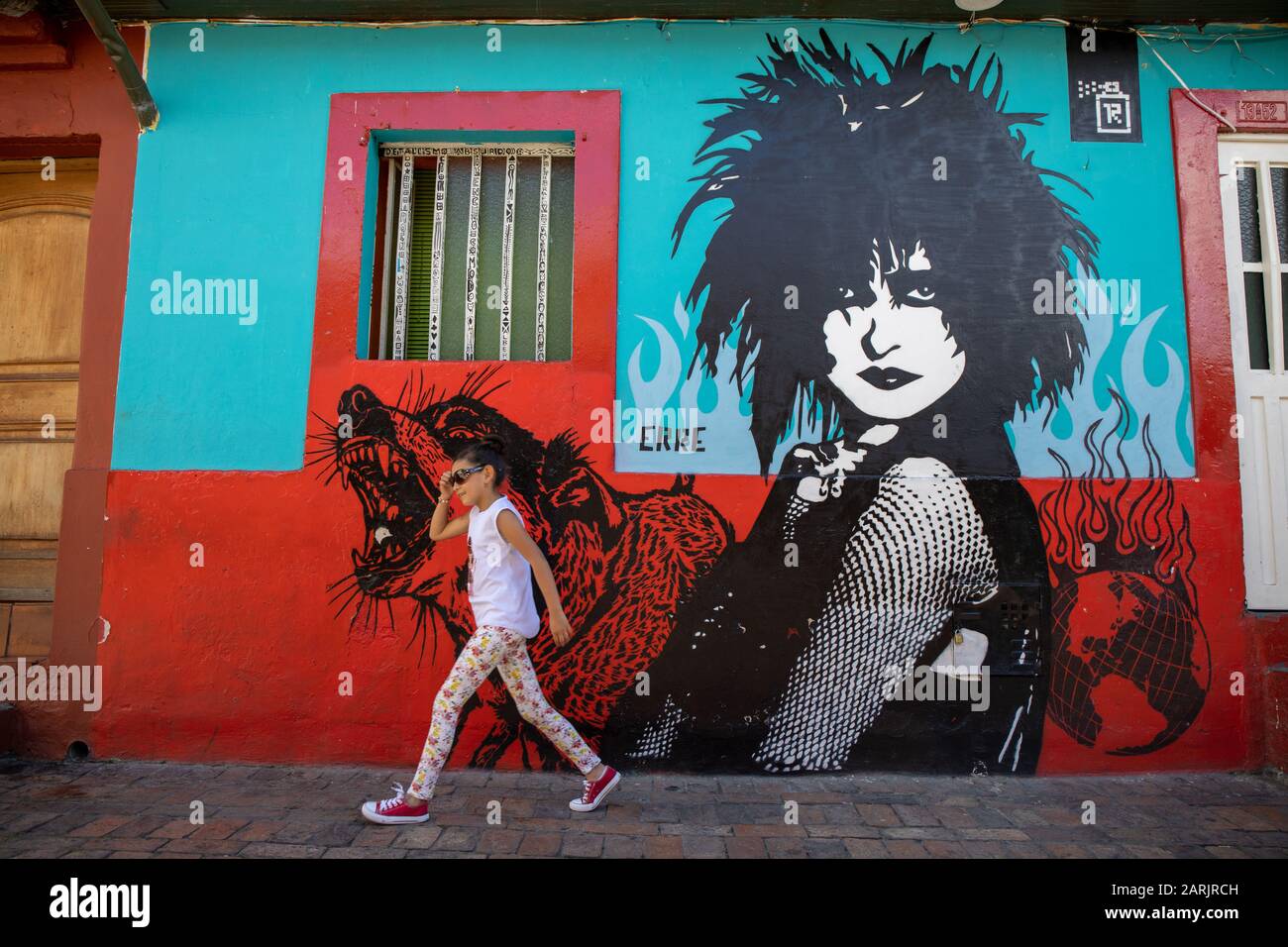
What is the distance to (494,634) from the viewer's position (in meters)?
3.68

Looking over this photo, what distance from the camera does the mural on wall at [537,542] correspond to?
4445 mm

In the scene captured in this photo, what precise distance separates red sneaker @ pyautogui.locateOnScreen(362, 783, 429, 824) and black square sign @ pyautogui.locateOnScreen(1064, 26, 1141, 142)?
5391mm

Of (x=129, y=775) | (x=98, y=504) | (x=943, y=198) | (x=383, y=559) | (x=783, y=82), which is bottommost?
(x=129, y=775)

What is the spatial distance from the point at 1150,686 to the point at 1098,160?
3213mm

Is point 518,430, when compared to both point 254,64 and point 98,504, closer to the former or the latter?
point 98,504

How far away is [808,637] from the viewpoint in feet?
14.5

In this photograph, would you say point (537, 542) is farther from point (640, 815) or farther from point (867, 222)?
point (867, 222)

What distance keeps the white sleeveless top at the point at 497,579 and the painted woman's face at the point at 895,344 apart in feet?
7.27

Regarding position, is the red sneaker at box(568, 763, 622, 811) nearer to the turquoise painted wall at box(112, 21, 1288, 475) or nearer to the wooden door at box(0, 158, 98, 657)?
the turquoise painted wall at box(112, 21, 1288, 475)

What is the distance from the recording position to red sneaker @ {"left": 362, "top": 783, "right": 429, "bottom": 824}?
3570mm

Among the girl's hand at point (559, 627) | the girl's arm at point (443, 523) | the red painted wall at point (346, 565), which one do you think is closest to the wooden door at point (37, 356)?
the red painted wall at point (346, 565)

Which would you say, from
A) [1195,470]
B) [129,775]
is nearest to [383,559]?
[129,775]

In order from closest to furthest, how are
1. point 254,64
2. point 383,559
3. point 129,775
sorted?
point 129,775, point 383,559, point 254,64

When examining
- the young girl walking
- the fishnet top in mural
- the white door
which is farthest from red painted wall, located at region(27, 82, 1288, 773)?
the young girl walking
